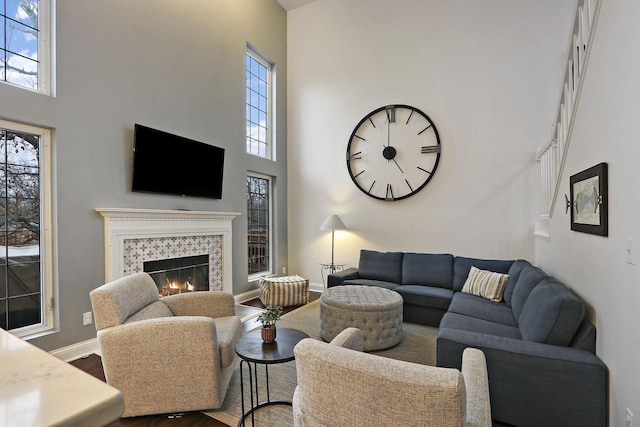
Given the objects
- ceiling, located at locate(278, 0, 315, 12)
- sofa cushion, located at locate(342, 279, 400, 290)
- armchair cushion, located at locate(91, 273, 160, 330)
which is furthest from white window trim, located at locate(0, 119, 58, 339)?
ceiling, located at locate(278, 0, 315, 12)

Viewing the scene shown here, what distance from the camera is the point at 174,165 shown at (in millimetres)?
3805

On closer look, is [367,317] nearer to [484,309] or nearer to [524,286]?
[484,309]

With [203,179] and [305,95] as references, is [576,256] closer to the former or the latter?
[203,179]

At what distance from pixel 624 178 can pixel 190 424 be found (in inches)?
109

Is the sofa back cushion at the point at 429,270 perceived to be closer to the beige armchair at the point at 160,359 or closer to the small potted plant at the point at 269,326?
the small potted plant at the point at 269,326

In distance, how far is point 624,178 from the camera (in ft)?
5.36

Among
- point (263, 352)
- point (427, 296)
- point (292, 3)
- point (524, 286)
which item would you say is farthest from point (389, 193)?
point (292, 3)

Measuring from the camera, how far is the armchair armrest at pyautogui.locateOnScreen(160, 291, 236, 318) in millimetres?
2668

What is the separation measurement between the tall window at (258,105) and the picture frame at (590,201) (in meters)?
4.25

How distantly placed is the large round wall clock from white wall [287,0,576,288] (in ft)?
0.45

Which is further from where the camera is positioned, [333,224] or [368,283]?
[333,224]

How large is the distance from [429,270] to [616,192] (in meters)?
2.70

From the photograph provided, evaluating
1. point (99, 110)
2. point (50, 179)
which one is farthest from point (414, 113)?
point (50, 179)

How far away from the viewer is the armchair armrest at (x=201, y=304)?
8.75 feet
